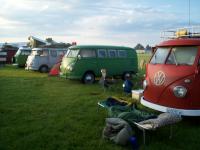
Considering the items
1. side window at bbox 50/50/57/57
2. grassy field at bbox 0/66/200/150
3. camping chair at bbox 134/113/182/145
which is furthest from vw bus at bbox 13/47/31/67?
camping chair at bbox 134/113/182/145

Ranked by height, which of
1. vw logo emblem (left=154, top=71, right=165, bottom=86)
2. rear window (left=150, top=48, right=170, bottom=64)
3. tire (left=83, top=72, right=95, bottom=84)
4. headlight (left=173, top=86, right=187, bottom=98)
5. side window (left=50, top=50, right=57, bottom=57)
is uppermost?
side window (left=50, top=50, right=57, bottom=57)

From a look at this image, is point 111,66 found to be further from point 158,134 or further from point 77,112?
point 158,134

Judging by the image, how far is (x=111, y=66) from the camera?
58.9 feet

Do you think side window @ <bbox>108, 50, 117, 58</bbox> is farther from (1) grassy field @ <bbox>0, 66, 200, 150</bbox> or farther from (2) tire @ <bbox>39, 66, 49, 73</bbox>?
(2) tire @ <bbox>39, 66, 49, 73</bbox>

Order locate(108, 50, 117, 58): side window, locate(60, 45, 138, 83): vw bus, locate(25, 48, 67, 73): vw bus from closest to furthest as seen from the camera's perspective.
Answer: locate(60, 45, 138, 83): vw bus → locate(108, 50, 117, 58): side window → locate(25, 48, 67, 73): vw bus

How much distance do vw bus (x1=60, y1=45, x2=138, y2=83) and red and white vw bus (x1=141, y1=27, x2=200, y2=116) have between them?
7.63m

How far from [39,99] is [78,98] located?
144 cm

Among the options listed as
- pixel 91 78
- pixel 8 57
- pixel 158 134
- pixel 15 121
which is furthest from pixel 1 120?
pixel 8 57

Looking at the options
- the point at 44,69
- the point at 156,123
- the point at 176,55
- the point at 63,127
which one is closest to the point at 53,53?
the point at 44,69

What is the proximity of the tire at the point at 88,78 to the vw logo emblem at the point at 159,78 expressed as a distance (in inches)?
331

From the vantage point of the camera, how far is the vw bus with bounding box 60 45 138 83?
1670 cm

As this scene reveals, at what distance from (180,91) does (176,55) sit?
1222 millimetres

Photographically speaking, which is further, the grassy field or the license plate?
the license plate

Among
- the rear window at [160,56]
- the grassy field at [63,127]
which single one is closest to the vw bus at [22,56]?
the grassy field at [63,127]
